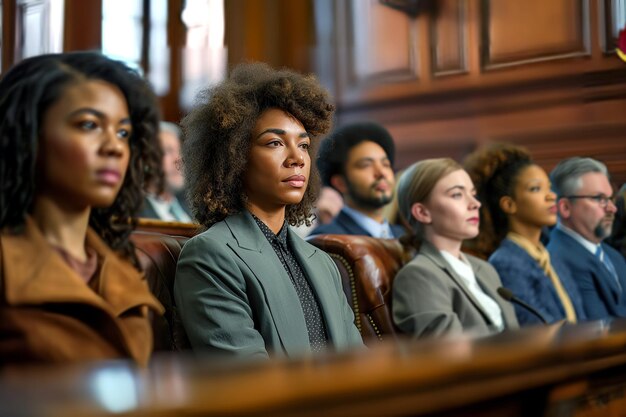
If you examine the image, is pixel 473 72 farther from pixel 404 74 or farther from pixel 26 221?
pixel 26 221

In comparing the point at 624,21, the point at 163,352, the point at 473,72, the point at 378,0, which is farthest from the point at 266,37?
the point at 163,352

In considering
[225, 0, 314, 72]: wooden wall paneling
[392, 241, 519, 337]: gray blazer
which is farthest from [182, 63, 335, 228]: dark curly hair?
[225, 0, 314, 72]: wooden wall paneling

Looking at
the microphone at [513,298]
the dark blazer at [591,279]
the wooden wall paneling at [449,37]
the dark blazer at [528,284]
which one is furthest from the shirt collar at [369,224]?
the wooden wall paneling at [449,37]

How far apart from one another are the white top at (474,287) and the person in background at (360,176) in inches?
32.0

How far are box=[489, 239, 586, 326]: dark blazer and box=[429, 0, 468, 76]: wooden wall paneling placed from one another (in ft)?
7.47

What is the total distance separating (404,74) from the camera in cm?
543

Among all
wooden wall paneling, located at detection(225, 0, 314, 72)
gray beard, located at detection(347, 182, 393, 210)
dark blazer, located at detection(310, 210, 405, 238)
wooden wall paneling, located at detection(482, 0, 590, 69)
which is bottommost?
dark blazer, located at detection(310, 210, 405, 238)

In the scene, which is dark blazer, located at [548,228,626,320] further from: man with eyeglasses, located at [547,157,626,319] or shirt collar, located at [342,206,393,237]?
shirt collar, located at [342,206,393,237]

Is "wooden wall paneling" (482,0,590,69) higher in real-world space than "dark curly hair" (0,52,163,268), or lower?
higher

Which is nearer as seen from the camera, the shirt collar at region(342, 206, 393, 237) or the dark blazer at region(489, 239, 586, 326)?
the dark blazer at region(489, 239, 586, 326)

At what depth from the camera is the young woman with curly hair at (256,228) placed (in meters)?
1.82

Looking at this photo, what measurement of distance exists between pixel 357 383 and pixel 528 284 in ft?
7.31

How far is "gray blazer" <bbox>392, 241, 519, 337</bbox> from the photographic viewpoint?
238 cm

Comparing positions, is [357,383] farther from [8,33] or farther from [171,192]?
[8,33]
